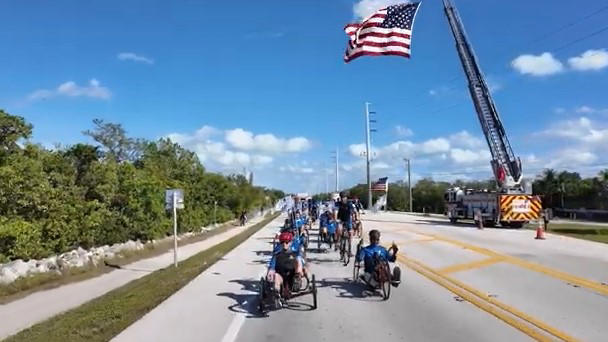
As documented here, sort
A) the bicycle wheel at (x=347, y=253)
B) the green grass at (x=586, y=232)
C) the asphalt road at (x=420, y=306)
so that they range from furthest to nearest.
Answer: the green grass at (x=586, y=232)
the bicycle wheel at (x=347, y=253)
the asphalt road at (x=420, y=306)

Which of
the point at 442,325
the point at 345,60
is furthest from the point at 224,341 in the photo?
the point at 345,60

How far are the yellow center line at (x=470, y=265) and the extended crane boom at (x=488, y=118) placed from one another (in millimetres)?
19402

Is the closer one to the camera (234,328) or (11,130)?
(234,328)

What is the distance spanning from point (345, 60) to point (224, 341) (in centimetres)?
1570

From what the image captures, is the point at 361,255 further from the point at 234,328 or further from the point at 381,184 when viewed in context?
the point at 381,184

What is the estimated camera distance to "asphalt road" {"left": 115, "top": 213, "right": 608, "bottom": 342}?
8.84 meters

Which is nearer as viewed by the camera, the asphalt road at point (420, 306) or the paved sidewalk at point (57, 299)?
the asphalt road at point (420, 306)

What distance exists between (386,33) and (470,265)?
9054mm

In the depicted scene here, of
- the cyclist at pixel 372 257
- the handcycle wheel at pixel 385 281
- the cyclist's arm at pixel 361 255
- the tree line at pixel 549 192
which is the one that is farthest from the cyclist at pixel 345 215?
the tree line at pixel 549 192

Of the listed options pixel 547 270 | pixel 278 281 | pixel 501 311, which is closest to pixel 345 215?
pixel 547 270

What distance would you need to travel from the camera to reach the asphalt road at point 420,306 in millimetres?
8836

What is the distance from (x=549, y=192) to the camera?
88125 mm

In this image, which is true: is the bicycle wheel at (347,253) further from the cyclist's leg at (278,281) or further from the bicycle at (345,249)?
the cyclist's leg at (278,281)

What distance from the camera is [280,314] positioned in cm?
1055
